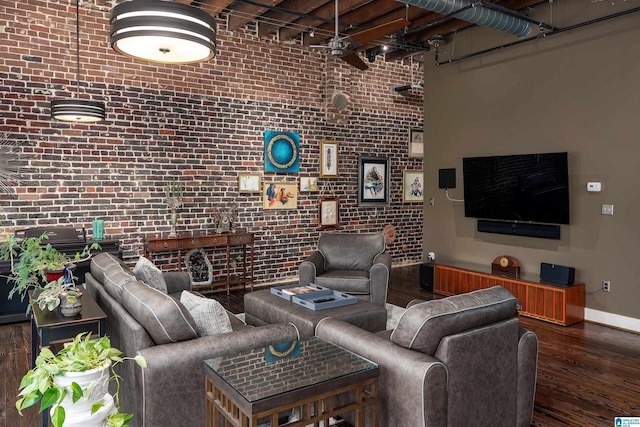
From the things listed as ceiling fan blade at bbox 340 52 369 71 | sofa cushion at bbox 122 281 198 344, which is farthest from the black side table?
ceiling fan blade at bbox 340 52 369 71

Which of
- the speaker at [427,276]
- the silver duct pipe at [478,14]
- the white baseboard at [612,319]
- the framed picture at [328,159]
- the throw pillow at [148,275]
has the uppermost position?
the silver duct pipe at [478,14]

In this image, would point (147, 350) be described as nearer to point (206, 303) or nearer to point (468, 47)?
point (206, 303)

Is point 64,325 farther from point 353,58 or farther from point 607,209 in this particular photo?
point 607,209

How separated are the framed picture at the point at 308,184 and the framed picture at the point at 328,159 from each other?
0.17 m

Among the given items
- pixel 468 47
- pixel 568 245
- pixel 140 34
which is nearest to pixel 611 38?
pixel 468 47

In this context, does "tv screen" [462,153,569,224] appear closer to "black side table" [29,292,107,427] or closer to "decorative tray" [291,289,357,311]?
"decorative tray" [291,289,357,311]

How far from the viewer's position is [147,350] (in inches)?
93.8

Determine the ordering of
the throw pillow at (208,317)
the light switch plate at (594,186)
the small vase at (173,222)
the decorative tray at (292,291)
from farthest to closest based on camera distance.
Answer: the small vase at (173,222), the light switch plate at (594,186), the decorative tray at (292,291), the throw pillow at (208,317)

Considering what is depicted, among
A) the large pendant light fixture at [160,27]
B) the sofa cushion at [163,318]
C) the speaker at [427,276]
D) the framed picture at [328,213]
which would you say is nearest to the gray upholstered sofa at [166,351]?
the sofa cushion at [163,318]

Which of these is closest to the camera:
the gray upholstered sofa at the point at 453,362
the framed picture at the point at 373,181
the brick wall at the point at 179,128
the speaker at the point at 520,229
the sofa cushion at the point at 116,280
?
the gray upholstered sofa at the point at 453,362

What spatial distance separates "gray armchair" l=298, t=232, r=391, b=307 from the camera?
5203mm

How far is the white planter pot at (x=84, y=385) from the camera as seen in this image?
4.66 feet

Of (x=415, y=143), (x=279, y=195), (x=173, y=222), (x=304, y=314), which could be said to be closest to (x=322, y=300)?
(x=304, y=314)

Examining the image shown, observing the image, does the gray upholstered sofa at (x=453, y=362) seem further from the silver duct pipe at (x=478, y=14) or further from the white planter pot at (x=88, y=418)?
the silver duct pipe at (x=478, y=14)
